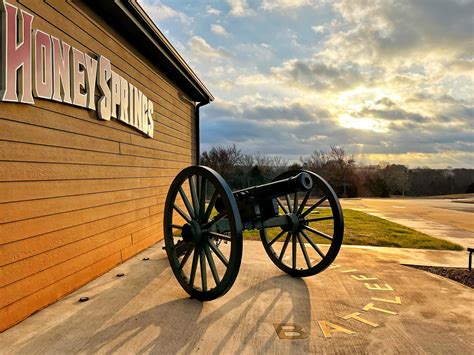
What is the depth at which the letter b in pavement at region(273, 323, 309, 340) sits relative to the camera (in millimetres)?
2782

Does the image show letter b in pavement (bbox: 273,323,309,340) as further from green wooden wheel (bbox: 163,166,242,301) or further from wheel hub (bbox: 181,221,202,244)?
wheel hub (bbox: 181,221,202,244)

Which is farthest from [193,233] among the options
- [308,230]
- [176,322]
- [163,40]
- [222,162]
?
[222,162]

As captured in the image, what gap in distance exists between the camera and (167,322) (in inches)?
118

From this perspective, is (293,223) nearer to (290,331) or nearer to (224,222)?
(224,222)

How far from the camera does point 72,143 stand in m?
3.75

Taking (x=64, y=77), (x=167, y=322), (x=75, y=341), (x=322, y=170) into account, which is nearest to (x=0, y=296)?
(x=75, y=341)

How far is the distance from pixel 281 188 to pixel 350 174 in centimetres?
3432

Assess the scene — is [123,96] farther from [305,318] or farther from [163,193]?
[305,318]

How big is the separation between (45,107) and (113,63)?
174cm

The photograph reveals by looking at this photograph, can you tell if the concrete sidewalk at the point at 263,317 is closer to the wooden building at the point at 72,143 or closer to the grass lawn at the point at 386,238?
the wooden building at the point at 72,143

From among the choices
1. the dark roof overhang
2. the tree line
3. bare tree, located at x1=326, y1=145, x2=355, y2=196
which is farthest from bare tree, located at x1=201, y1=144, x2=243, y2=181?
the dark roof overhang

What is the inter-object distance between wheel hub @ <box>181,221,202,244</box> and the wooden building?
1.37 m

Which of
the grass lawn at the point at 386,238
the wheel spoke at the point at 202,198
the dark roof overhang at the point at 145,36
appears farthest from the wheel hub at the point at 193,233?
the grass lawn at the point at 386,238

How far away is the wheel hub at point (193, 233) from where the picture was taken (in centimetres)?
348
